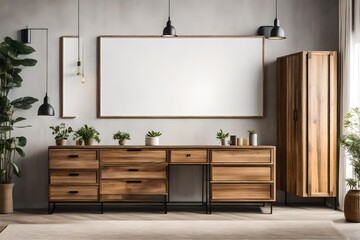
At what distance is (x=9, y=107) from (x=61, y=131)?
0.77 metres

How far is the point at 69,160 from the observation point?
7.45 meters

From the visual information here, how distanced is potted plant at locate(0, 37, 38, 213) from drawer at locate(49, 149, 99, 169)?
23.8 inches

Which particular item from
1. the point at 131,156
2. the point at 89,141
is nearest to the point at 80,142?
the point at 89,141

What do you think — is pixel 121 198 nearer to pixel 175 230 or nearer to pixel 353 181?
pixel 175 230

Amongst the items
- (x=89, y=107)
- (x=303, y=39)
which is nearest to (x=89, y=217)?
(x=89, y=107)

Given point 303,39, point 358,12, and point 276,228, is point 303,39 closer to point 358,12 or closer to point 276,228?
point 358,12

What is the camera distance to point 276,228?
248 inches

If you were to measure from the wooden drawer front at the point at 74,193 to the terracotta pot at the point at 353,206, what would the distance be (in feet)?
10.2

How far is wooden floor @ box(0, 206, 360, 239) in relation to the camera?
714 centimetres

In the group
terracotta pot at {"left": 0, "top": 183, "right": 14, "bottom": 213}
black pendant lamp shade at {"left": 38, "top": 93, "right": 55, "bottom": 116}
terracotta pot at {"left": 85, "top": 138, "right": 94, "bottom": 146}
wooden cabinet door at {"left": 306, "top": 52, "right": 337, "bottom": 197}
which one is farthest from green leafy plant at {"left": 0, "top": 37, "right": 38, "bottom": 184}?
wooden cabinet door at {"left": 306, "top": 52, "right": 337, "bottom": 197}

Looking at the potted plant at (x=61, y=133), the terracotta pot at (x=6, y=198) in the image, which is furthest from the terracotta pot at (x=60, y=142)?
the terracotta pot at (x=6, y=198)

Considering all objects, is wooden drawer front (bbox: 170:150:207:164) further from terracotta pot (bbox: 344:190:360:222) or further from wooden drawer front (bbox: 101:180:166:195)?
terracotta pot (bbox: 344:190:360:222)

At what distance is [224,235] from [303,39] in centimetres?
355

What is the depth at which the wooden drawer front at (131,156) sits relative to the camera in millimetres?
7461
